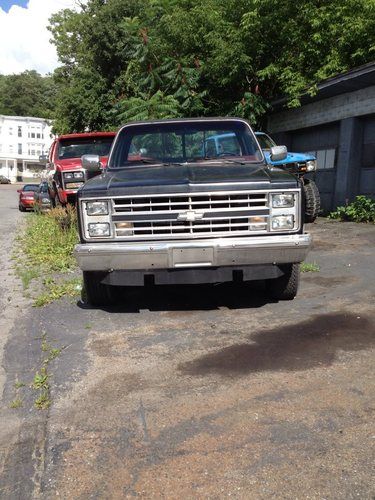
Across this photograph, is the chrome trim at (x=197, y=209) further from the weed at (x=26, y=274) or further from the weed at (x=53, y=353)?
the weed at (x=26, y=274)

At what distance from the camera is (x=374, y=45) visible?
12.3 m

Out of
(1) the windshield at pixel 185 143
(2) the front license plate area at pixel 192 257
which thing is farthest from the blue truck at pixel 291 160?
(2) the front license plate area at pixel 192 257

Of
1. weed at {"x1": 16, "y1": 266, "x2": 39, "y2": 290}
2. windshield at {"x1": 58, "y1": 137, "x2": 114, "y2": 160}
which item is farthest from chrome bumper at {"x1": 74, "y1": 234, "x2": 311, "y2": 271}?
windshield at {"x1": 58, "y1": 137, "x2": 114, "y2": 160}

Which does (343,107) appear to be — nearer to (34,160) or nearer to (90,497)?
(90,497)

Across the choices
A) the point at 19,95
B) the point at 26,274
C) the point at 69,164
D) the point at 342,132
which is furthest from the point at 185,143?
the point at 19,95

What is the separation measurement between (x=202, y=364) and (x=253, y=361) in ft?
1.32

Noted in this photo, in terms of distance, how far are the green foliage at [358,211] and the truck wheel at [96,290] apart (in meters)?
8.11

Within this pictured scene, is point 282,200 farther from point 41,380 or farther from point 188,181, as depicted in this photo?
point 41,380

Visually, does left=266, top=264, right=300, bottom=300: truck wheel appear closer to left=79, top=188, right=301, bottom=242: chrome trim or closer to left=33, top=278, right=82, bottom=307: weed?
left=79, top=188, right=301, bottom=242: chrome trim

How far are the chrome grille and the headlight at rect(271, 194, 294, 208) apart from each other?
0.08 m

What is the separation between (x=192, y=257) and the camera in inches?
180

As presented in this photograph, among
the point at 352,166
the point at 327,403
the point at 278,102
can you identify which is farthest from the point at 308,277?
the point at 278,102

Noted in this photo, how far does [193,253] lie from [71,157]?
7.47 metres

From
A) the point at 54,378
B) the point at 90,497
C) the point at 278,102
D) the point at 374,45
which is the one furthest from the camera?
the point at 278,102
